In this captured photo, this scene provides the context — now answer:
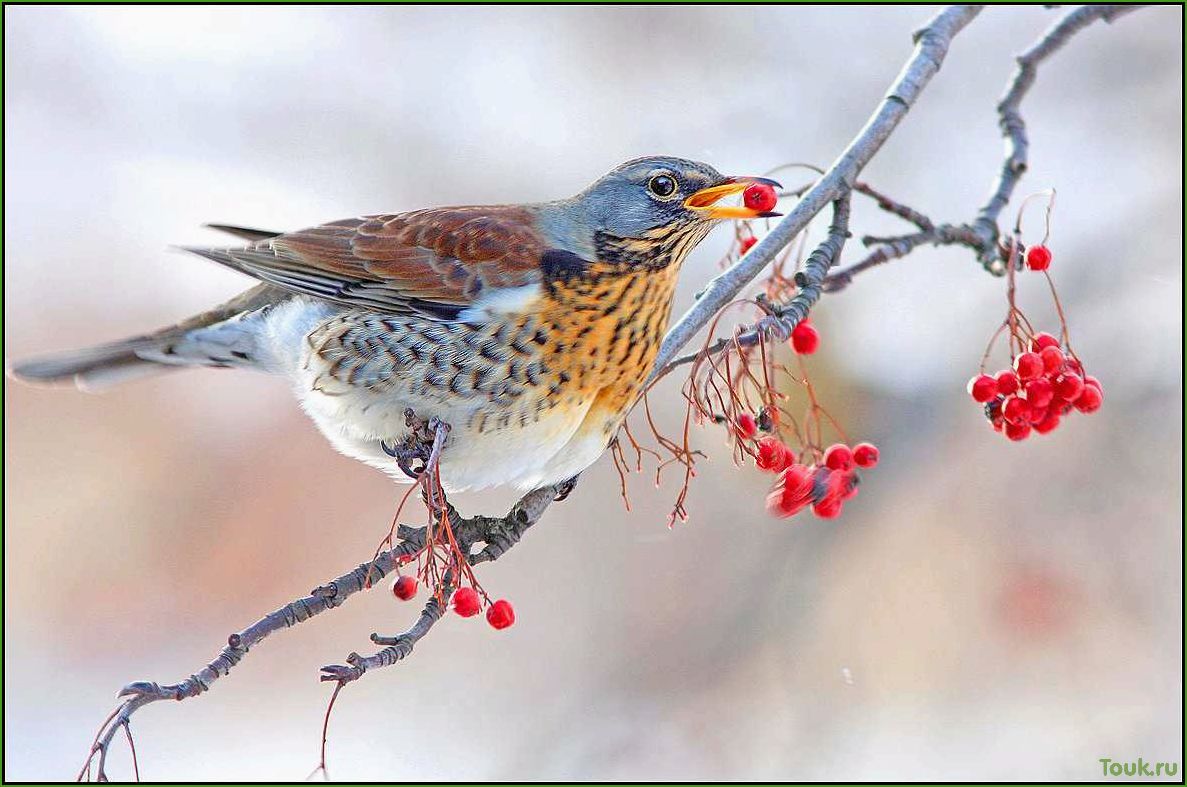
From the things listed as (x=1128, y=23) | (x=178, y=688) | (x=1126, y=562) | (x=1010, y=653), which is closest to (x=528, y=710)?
(x=1010, y=653)

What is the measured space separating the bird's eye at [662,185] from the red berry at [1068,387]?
0.99 metres

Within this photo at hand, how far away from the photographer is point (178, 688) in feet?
6.03

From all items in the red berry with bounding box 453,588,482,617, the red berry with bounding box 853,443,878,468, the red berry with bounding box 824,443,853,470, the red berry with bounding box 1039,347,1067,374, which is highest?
the red berry with bounding box 1039,347,1067,374

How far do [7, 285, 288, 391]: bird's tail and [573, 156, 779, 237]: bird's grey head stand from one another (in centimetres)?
97

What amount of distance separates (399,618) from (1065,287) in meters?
3.39

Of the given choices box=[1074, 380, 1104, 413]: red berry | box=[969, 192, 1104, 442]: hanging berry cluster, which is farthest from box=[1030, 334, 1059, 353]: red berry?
box=[1074, 380, 1104, 413]: red berry

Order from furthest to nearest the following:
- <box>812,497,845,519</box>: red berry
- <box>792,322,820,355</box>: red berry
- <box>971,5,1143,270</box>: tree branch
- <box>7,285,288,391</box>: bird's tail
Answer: <box>7,285,288,391</box>: bird's tail, <box>971,5,1143,270</box>: tree branch, <box>792,322,820,355</box>: red berry, <box>812,497,845,519</box>: red berry

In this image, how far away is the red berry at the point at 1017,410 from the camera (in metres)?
2.36

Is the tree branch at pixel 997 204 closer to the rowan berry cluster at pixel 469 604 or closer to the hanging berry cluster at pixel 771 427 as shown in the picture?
the hanging berry cluster at pixel 771 427

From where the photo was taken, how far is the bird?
2.57 meters

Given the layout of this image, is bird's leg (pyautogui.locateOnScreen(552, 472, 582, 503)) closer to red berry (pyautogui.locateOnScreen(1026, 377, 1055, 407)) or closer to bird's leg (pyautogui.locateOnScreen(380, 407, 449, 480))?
bird's leg (pyautogui.locateOnScreen(380, 407, 449, 480))

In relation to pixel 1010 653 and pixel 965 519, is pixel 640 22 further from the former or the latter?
pixel 1010 653

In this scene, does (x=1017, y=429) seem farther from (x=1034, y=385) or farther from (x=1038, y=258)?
(x=1038, y=258)

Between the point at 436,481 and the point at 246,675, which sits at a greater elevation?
the point at 246,675
